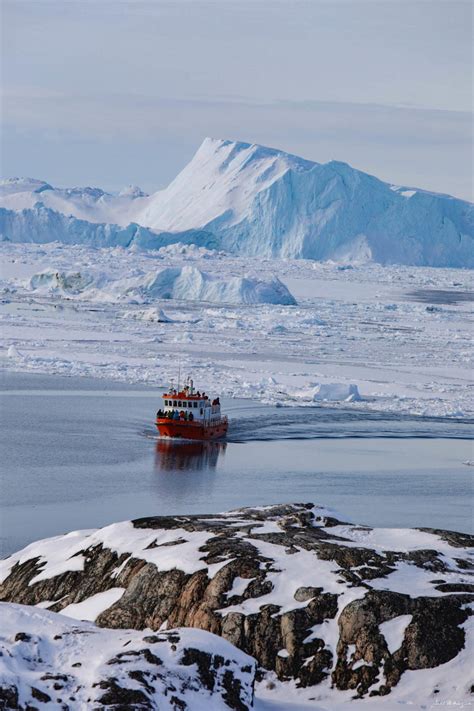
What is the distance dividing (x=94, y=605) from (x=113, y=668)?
14.4 ft

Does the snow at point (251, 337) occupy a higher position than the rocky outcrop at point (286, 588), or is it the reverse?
the snow at point (251, 337)

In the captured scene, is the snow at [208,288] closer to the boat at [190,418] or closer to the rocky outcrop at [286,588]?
the boat at [190,418]

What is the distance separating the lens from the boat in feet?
111

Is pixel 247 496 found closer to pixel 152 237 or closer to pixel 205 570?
pixel 205 570

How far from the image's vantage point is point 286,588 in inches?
495

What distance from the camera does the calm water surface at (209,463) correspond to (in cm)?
2441

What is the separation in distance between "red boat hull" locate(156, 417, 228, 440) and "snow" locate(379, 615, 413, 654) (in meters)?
22.2

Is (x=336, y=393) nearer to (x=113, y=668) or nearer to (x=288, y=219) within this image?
(x=113, y=668)

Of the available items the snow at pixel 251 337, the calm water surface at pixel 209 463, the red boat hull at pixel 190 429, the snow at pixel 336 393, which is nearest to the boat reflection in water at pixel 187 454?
the calm water surface at pixel 209 463

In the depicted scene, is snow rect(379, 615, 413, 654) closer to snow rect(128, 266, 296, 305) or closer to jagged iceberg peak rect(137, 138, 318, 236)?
snow rect(128, 266, 296, 305)

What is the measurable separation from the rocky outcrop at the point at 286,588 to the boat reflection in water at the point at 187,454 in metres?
14.6

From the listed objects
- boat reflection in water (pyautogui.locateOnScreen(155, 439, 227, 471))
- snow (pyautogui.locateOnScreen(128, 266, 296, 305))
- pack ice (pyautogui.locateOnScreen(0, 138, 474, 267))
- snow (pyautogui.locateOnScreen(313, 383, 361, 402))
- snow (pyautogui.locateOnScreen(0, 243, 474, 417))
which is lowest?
boat reflection in water (pyautogui.locateOnScreen(155, 439, 227, 471))

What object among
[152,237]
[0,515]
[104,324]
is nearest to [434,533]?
[0,515]

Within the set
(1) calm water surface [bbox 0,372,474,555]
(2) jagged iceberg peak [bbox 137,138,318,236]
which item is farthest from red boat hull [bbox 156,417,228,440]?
(2) jagged iceberg peak [bbox 137,138,318,236]
